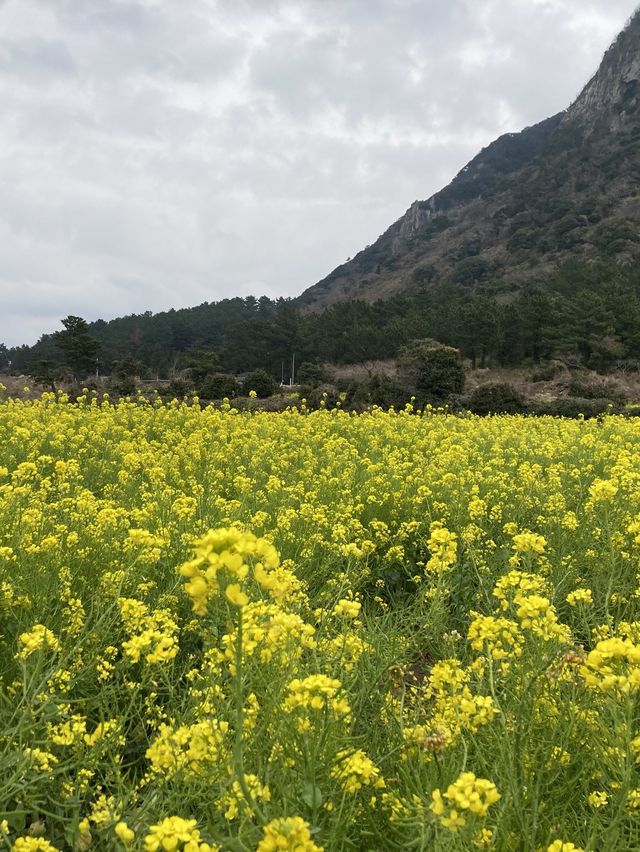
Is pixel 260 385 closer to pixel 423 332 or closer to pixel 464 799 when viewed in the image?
pixel 423 332

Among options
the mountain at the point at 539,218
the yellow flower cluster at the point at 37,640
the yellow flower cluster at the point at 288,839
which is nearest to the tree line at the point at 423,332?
the mountain at the point at 539,218

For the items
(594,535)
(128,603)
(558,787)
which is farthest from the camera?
(594,535)

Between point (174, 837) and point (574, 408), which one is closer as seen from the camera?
point (174, 837)

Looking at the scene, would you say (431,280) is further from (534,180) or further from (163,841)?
(163,841)

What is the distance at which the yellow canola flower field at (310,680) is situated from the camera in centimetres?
145

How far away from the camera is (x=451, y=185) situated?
136m

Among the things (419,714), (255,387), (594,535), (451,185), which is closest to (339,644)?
(419,714)

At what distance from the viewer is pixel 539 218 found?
255 feet

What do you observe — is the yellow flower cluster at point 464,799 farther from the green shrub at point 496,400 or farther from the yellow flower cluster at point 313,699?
the green shrub at point 496,400

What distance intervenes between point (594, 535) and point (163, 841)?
12.1 feet

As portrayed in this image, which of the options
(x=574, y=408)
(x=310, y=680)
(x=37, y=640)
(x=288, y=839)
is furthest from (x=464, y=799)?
(x=574, y=408)

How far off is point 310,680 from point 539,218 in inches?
3421

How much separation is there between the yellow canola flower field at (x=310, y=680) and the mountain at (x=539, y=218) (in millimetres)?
56132

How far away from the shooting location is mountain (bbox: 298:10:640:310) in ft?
213
